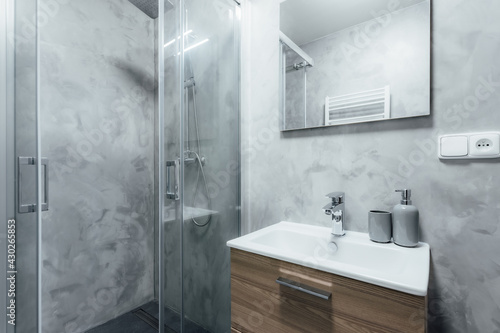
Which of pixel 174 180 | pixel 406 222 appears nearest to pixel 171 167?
Result: pixel 174 180

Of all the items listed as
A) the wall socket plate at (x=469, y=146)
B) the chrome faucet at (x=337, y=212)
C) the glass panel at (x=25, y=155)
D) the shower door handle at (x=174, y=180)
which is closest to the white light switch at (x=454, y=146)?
the wall socket plate at (x=469, y=146)

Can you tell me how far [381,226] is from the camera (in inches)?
36.4

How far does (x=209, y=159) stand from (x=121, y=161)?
0.85m

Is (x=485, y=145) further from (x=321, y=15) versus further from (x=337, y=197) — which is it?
(x=321, y=15)

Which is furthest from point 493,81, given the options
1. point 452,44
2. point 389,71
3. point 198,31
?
point 198,31

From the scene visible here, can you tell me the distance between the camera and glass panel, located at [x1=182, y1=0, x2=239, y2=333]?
3.89 ft

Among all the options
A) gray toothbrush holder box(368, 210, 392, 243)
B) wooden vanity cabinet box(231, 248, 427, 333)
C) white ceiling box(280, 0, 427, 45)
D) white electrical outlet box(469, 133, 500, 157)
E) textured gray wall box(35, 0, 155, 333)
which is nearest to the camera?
wooden vanity cabinet box(231, 248, 427, 333)

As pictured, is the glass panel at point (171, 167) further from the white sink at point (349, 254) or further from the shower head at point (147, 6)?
the shower head at point (147, 6)

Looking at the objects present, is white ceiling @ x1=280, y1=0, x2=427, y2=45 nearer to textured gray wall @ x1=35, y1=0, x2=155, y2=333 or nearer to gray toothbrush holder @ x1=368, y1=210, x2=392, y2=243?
gray toothbrush holder @ x1=368, y1=210, x2=392, y2=243

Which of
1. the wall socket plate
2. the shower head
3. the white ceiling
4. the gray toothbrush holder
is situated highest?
the shower head

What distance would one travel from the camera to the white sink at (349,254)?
62cm

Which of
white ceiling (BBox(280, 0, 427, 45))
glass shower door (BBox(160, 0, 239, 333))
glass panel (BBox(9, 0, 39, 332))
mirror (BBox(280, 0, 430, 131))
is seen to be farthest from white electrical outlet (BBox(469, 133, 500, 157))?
glass panel (BBox(9, 0, 39, 332))

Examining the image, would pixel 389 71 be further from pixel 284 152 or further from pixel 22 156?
pixel 22 156

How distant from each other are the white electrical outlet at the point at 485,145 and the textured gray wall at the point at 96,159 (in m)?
1.89
